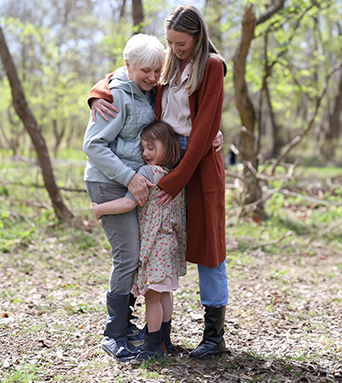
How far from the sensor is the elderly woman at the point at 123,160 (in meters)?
2.32

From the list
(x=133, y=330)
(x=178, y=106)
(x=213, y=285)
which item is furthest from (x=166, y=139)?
(x=133, y=330)

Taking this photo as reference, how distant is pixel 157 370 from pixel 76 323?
3.20 feet

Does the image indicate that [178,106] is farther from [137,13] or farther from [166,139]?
[137,13]

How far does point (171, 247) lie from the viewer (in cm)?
251

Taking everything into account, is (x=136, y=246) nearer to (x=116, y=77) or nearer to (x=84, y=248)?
(x=116, y=77)

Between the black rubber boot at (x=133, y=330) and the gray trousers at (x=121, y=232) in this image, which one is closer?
the gray trousers at (x=121, y=232)

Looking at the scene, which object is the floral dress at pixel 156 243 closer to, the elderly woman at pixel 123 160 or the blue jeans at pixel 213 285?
the elderly woman at pixel 123 160

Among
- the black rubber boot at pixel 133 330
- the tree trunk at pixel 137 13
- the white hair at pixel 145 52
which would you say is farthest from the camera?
the tree trunk at pixel 137 13

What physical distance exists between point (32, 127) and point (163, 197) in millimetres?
4057

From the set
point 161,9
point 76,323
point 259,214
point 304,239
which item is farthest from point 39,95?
point 76,323

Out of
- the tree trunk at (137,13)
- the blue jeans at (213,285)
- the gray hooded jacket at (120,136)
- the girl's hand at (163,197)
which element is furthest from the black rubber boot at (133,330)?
the tree trunk at (137,13)

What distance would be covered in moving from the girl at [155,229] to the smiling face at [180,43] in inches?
16.7

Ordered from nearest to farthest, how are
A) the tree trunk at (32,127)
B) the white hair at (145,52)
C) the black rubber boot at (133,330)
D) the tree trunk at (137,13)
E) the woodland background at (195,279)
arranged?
the white hair at (145,52) → the woodland background at (195,279) → the black rubber boot at (133,330) → the tree trunk at (32,127) → the tree trunk at (137,13)

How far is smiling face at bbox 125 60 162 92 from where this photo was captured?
2.35m
